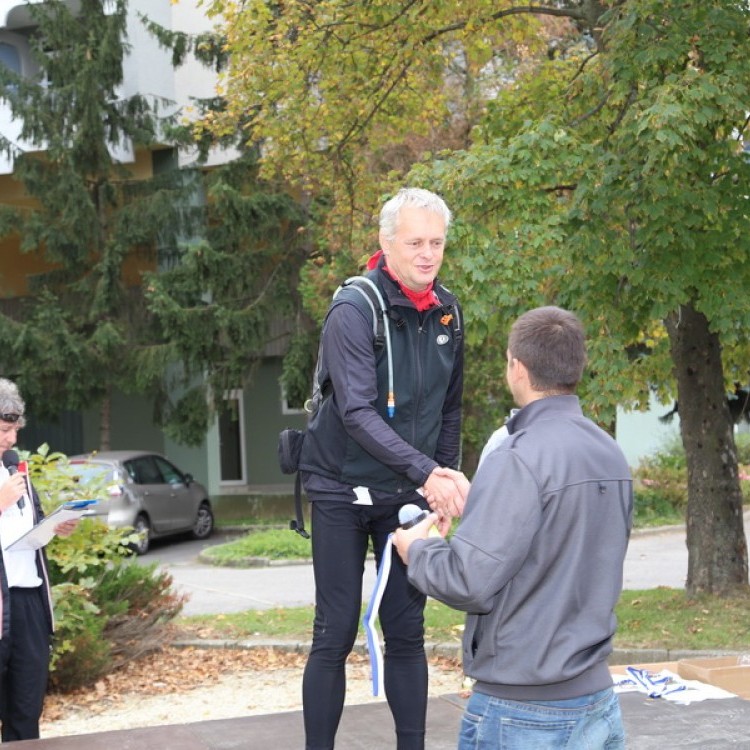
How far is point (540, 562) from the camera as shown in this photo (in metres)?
2.93

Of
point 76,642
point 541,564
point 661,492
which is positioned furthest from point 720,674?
point 661,492

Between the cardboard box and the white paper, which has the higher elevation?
the white paper

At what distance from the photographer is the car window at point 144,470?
61.5 ft

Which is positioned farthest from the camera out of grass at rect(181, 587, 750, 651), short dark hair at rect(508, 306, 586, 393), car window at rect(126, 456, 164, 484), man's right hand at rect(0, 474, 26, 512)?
car window at rect(126, 456, 164, 484)

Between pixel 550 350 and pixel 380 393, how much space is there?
1.06 meters

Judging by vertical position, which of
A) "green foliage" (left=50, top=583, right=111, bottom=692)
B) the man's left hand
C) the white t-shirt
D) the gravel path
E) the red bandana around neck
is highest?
the red bandana around neck

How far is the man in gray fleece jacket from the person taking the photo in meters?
2.90

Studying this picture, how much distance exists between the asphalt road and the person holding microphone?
6.04 meters

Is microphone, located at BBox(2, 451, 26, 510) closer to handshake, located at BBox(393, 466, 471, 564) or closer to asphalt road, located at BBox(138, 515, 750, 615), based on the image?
handshake, located at BBox(393, 466, 471, 564)

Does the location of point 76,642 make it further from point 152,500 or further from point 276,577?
point 152,500

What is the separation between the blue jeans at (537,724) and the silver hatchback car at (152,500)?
561 inches

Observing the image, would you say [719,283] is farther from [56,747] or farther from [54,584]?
[56,747]

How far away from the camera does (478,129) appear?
11.5m

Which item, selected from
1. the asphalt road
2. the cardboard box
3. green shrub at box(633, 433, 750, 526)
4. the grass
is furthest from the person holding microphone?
green shrub at box(633, 433, 750, 526)
